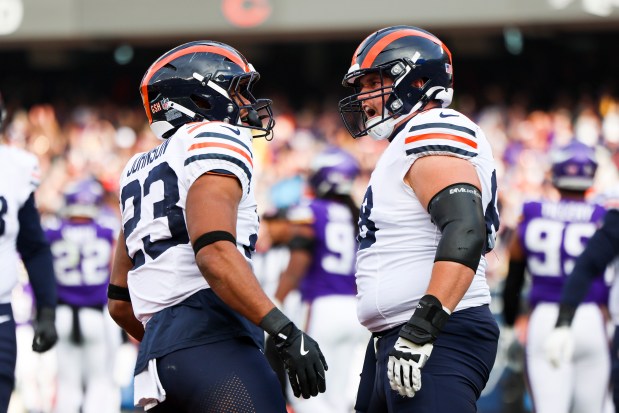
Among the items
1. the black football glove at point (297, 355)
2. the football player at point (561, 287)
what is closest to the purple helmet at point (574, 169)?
the football player at point (561, 287)

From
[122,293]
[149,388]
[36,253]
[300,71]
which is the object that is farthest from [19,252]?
[300,71]

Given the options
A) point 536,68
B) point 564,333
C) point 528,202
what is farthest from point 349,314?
point 536,68

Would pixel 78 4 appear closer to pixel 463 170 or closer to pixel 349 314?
pixel 349 314

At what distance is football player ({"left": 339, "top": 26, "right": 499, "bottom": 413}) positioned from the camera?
10.7 ft

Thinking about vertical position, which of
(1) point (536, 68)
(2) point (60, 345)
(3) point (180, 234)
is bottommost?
(2) point (60, 345)

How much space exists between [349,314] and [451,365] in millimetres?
4548

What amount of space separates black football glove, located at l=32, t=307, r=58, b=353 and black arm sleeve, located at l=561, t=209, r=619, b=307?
2.73m

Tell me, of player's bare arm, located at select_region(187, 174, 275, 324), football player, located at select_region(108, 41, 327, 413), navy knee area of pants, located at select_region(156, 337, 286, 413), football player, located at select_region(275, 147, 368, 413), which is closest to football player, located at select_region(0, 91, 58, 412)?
football player, located at select_region(108, 41, 327, 413)

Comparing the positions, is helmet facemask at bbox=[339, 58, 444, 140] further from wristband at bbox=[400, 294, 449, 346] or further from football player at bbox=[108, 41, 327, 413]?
wristband at bbox=[400, 294, 449, 346]

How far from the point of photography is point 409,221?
3533mm

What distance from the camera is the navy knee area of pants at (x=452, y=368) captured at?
11.1 feet

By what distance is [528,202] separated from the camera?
707 cm

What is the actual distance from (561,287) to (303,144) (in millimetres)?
7188

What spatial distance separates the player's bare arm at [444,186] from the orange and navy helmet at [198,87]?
2.33ft
